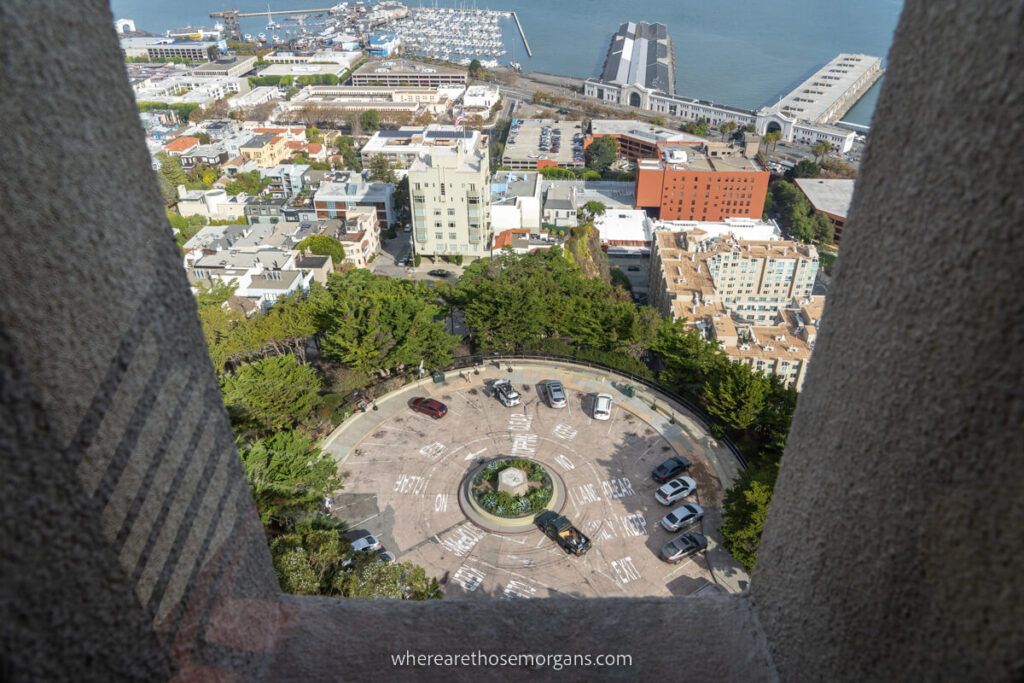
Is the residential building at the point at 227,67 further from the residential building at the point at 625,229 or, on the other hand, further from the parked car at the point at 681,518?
the parked car at the point at 681,518

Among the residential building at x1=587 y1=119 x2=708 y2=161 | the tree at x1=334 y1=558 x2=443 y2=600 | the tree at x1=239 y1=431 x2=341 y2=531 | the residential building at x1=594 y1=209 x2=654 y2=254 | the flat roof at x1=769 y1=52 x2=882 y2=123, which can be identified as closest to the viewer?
the tree at x1=334 y1=558 x2=443 y2=600

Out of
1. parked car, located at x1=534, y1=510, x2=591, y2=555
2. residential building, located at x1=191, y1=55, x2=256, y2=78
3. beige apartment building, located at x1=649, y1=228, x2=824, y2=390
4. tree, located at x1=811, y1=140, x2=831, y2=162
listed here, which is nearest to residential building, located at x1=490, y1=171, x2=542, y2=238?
beige apartment building, located at x1=649, y1=228, x2=824, y2=390

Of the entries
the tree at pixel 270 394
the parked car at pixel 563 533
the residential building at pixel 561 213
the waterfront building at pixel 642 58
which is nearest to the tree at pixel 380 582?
the parked car at pixel 563 533

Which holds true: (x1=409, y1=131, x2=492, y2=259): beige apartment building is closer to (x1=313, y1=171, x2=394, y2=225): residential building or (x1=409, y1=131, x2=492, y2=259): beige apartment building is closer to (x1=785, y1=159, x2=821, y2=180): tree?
(x1=313, y1=171, x2=394, y2=225): residential building

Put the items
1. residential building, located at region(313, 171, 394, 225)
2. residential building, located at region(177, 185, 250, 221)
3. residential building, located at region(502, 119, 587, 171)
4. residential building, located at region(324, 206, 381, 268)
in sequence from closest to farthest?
residential building, located at region(324, 206, 381, 268), residential building, located at region(313, 171, 394, 225), residential building, located at region(177, 185, 250, 221), residential building, located at region(502, 119, 587, 171)

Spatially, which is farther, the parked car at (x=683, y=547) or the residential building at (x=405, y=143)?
the residential building at (x=405, y=143)

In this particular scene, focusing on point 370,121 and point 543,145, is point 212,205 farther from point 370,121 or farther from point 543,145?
point 543,145
